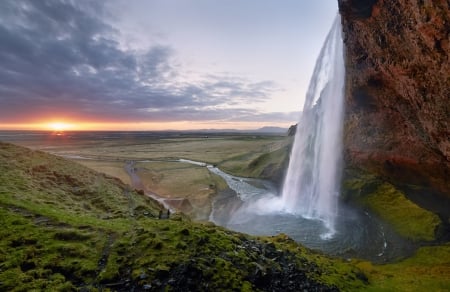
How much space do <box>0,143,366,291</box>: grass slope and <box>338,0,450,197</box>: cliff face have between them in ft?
46.7

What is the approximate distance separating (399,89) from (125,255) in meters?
26.1

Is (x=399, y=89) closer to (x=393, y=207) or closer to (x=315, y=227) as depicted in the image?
(x=315, y=227)

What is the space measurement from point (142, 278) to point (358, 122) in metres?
33.2

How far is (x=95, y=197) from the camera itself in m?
23.1

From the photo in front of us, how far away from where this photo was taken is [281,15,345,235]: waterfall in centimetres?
3978

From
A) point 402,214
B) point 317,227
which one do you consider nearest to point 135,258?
point 317,227

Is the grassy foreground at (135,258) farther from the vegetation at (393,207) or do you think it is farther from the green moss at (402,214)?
the vegetation at (393,207)

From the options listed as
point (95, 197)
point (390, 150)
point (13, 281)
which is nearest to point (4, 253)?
point (13, 281)

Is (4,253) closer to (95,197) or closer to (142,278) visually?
(142,278)

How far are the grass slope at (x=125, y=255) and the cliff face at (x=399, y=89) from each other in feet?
46.7

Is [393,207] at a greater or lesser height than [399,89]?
lesser

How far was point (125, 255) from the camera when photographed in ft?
43.0

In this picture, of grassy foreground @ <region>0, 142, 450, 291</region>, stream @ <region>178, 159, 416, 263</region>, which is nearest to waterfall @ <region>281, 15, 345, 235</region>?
stream @ <region>178, 159, 416, 263</region>

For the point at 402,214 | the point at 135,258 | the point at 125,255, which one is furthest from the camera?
the point at 402,214
